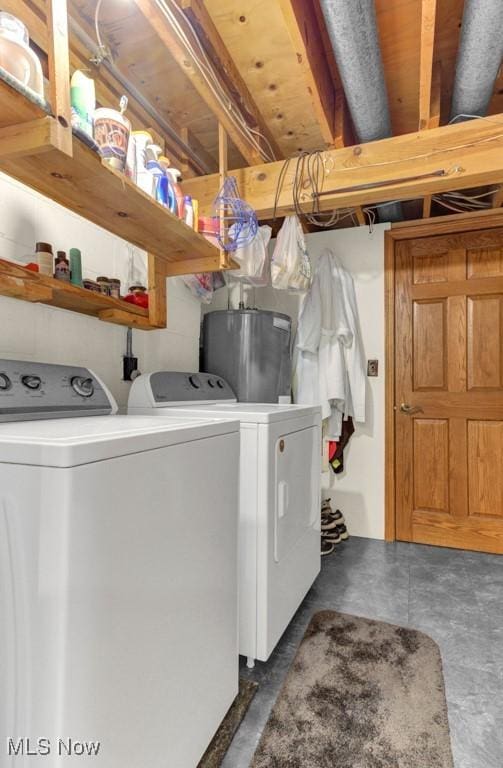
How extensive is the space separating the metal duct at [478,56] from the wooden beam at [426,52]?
0.38ft

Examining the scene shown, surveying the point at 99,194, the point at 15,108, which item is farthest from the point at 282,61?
the point at 15,108

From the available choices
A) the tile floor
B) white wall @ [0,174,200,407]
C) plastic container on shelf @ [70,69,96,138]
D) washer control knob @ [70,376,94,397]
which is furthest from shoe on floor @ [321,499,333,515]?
plastic container on shelf @ [70,69,96,138]

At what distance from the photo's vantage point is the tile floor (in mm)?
1212

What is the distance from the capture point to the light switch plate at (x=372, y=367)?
2869 millimetres

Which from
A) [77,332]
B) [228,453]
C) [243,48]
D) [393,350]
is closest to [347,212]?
[393,350]

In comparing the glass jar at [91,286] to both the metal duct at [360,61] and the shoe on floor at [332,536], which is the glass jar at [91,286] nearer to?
the metal duct at [360,61]

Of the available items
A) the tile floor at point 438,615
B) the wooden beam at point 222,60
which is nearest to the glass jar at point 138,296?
the wooden beam at point 222,60

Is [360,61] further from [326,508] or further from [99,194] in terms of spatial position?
[326,508]

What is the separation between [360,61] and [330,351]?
5.12ft

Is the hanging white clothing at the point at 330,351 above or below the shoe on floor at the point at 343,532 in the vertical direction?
above

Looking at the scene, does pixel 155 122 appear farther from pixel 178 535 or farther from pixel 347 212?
pixel 178 535

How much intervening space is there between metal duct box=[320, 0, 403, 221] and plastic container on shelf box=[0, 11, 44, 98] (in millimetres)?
946

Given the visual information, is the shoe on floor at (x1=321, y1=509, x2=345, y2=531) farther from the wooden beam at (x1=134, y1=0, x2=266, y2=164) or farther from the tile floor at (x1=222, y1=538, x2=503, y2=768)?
the wooden beam at (x1=134, y1=0, x2=266, y2=164)

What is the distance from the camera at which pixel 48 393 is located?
1.21m
